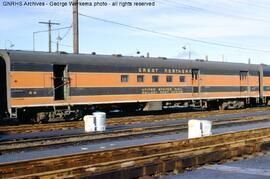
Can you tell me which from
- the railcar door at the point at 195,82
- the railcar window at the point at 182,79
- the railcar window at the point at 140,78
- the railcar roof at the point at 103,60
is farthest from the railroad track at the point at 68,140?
the railcar door at the point at 195,82

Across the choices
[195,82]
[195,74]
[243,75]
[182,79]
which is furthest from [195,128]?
[243,75]

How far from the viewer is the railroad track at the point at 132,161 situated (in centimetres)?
A: 889

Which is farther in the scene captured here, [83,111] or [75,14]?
[75,14]

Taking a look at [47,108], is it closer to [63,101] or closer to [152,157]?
[63,101]

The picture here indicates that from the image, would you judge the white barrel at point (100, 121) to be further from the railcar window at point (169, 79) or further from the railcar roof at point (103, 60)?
the railcar window at point (169, 79)

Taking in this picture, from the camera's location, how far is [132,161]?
986 centimetres

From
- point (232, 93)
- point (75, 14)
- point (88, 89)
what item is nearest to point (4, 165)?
point (88, 89)

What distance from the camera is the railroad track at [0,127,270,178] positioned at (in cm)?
889

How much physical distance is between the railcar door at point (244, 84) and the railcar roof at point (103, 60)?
1.92 meters

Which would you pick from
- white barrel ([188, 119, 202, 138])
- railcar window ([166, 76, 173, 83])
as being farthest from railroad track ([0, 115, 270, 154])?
railcar window ([166, 76, 173, 83])

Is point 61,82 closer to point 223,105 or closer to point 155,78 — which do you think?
point 155,78

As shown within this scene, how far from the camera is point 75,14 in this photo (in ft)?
98.3

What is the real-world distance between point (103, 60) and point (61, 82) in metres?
2.94

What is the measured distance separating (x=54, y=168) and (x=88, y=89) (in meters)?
14.7
